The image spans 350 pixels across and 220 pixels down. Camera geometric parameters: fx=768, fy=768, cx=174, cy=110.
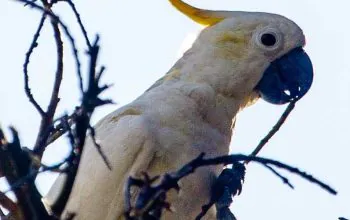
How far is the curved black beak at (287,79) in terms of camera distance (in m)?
4.08

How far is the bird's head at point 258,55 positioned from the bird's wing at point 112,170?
71 cm

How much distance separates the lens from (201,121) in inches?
144

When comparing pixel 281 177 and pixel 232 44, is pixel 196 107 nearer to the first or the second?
pixel 232 44

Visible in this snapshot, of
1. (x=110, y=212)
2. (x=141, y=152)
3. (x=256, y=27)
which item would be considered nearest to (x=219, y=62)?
(x=256, y=27)

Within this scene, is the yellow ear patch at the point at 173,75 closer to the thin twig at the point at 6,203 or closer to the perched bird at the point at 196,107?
the perched bird at the point at 196,107

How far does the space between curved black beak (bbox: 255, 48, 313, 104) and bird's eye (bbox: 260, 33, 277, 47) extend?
0.31 feet

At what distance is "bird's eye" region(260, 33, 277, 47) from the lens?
411 centimetres

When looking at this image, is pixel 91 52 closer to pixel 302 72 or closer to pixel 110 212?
pixel 110 212

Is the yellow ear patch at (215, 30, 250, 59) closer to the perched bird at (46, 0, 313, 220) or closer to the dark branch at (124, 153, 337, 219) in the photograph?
the perched bird at (46, 0, 313, 220)

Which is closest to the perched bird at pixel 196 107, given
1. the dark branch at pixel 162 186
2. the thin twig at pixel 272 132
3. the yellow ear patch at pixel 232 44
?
the yellow ear patch at pixel 232 44

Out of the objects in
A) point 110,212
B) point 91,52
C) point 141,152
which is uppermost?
point 91,52

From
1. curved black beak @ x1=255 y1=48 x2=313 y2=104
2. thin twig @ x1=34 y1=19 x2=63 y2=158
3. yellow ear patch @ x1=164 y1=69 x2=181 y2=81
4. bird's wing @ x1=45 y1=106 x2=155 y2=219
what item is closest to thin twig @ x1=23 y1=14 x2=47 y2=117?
thin twig @ x1=34 y1=19 x2=63 y2=158

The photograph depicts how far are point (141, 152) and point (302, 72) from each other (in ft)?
4.09

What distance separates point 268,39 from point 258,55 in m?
0.13
